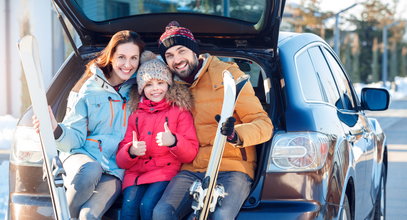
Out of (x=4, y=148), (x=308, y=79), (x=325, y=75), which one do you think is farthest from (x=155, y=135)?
(x=4, y=148)

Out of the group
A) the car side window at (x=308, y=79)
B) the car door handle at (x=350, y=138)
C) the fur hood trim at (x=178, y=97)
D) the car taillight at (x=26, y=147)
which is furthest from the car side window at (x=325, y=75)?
the car taillight at (x=26, y=147)

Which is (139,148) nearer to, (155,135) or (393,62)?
(155,135)

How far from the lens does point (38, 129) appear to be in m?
3.74

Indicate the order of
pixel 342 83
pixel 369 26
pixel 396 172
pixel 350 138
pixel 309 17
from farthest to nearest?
pixel 369 26
pixel 309 17
pixel 396 172
pixel 342 83
pixel 350 138

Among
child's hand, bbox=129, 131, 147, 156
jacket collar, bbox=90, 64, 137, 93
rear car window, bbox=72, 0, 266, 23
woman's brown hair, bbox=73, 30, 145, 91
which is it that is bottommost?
child's hand, bbox=129, 131, 147, 156

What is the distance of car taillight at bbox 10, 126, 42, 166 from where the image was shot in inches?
171

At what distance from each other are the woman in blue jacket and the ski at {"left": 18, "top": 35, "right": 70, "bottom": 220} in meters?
0.43

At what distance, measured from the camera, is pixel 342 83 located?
5793mm

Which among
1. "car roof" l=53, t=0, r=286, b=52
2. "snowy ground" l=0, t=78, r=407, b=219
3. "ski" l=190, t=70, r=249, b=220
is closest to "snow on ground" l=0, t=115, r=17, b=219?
"snowy ground" l=0, t=78, r=407, b=219

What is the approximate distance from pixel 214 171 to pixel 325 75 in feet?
6.05

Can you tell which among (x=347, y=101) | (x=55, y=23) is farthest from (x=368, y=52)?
(x=347, y=101)

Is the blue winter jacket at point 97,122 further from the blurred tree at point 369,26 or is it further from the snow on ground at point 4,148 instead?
the blurred tree at point 369,26

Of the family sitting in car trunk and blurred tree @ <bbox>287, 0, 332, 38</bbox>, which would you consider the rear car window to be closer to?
the family sitting in car trunk

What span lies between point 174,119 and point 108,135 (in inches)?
14.5
